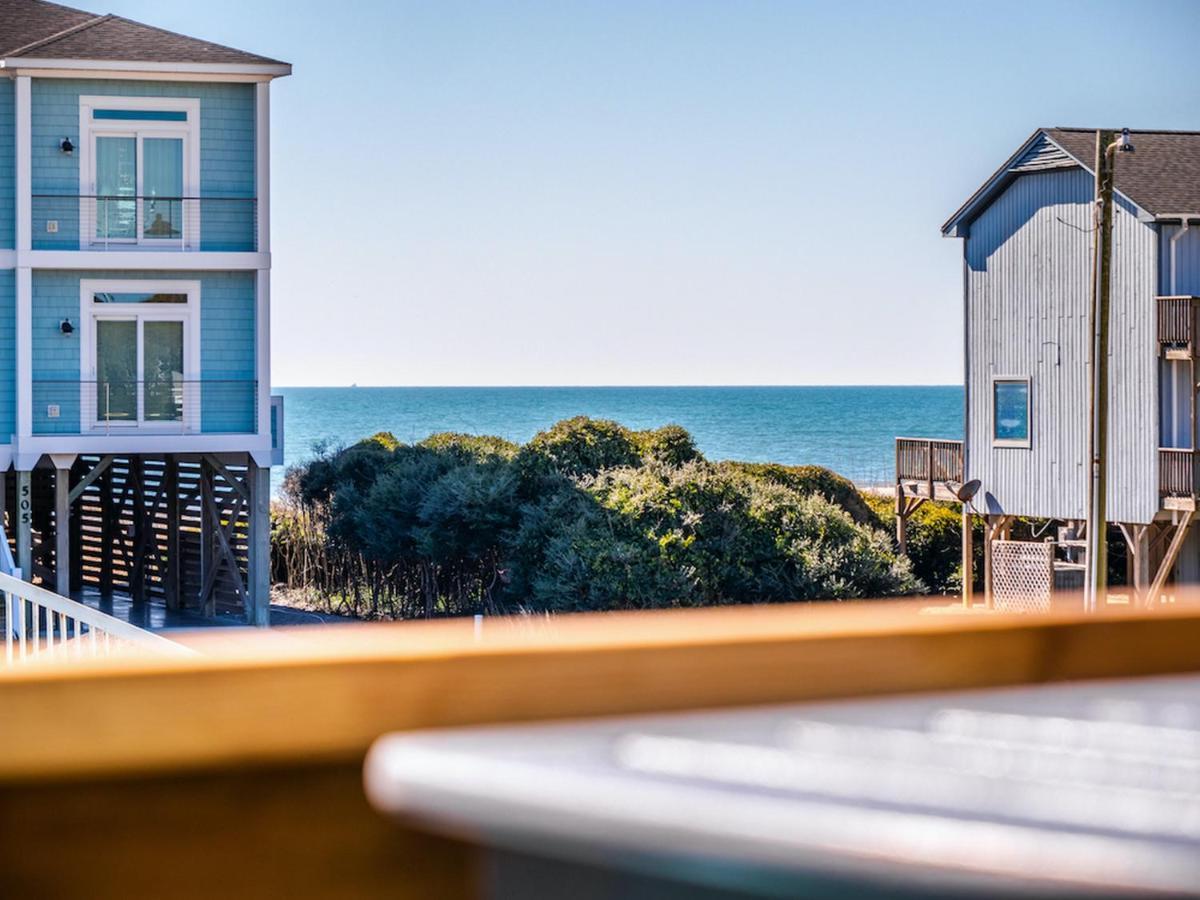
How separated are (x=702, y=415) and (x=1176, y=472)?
65236 millimetres

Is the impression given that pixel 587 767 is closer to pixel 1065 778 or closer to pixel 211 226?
pixel 1065 778

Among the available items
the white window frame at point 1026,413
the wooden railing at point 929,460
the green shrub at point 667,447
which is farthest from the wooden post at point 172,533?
the white window frame at point 1026,413

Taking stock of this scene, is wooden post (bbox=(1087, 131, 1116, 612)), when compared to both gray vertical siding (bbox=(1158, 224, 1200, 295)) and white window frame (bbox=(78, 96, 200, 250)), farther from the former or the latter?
white window frame (bbox=(78, 96, 200, 250))

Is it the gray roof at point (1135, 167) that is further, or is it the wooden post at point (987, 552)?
the wooden post at point (987, 552)

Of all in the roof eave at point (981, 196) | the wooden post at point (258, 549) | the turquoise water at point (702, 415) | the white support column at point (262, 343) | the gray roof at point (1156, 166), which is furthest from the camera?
the turquoise water at point (702, 415)

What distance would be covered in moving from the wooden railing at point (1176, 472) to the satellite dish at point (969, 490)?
8.80ft

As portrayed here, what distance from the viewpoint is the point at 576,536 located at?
1541cm

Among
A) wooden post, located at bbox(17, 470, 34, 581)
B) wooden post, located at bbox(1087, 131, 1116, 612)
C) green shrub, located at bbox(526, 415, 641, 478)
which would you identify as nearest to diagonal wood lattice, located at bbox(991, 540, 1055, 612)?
wooden post, located at bbox(1087, 131, 1116, 612)

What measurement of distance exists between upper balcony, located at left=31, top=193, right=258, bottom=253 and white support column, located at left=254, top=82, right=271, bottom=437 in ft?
0.54

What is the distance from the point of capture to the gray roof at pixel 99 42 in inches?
622

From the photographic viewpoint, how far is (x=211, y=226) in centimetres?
1616

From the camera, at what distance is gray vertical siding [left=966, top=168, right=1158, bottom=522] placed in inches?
706

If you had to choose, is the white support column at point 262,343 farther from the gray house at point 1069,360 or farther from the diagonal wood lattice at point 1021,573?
the diagonal wood lattice at point 1021,573

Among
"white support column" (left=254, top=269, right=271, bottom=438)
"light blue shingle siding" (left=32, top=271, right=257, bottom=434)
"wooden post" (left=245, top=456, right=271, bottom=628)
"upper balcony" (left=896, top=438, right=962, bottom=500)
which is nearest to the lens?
"light blue shingle siding" (left=32, top=271, right=257, bottom=434)
